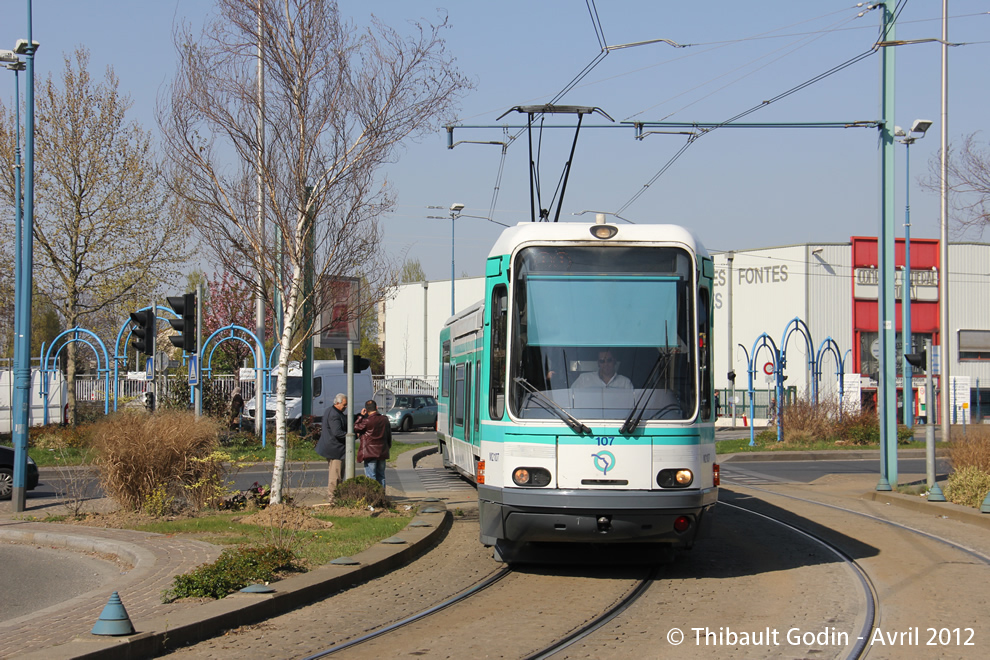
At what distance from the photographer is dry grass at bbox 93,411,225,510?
43.5 ft

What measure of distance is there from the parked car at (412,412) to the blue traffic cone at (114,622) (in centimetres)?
3403

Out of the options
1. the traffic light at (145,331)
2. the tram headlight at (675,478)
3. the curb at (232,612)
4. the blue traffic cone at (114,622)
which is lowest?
the curb at (232,612)

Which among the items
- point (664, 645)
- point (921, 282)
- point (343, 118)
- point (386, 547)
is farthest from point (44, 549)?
point (921, 282)

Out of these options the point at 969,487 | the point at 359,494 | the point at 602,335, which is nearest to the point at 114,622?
the point at 602,335

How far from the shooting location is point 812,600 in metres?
8.33

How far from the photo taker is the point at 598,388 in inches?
354

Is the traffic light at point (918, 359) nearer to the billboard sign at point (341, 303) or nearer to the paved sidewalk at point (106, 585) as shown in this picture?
the billboard sign at point (341, 303)

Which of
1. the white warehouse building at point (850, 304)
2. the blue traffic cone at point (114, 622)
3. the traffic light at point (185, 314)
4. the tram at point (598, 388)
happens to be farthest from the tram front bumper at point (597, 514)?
the white warehouse building at point (850, 304)

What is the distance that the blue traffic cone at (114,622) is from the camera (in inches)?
250

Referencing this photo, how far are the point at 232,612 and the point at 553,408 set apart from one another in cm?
334

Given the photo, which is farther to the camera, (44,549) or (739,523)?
(739,523)

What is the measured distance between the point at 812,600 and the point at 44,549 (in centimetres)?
907

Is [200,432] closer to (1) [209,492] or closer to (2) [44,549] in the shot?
(1) [209,492]

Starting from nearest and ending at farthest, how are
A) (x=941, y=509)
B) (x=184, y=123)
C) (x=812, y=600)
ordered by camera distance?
(x=812, y=600)
(x=184, y=123)
(x=941, y=509)
